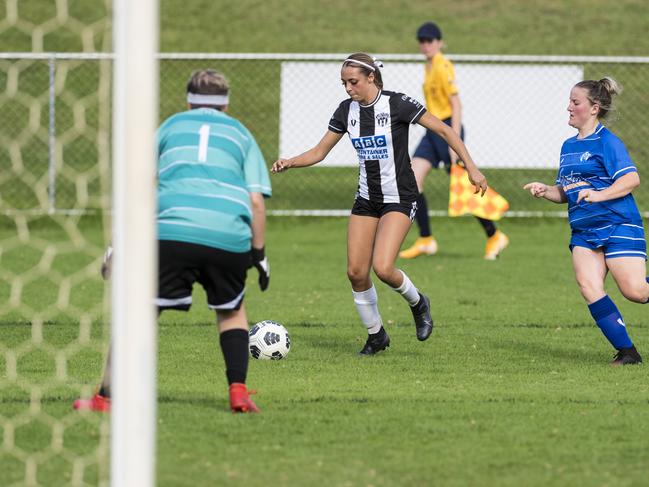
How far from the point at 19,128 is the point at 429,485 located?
47.3 feet

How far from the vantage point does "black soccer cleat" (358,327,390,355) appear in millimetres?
7828

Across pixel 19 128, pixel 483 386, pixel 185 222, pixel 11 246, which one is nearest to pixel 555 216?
pixel 11 246

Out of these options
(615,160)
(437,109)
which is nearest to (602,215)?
(615,160)

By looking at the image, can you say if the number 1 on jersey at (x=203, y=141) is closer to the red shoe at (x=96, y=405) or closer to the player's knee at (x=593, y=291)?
the red shoe at (x=96, y=405)

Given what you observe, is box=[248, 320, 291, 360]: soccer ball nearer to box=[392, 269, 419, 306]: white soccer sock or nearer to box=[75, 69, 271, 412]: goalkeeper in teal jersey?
box=[392, 269, 419, 306]: white soccer sock

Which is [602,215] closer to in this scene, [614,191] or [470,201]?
[614,191]

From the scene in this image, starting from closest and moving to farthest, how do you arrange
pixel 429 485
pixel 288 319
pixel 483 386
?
pixel 429 485 → pixel 483 386 → pixel 288 319

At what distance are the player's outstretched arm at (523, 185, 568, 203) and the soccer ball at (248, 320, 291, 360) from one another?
1749 millimetres

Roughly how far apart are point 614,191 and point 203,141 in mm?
2700

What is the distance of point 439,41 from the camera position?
1256 cm

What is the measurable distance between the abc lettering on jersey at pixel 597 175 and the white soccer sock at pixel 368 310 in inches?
53.4

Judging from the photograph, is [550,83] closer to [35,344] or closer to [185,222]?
[35,344]

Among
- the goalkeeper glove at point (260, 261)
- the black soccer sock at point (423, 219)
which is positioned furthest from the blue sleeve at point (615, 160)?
the black soccer sock at point (423, 219)

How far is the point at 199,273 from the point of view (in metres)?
5.87
